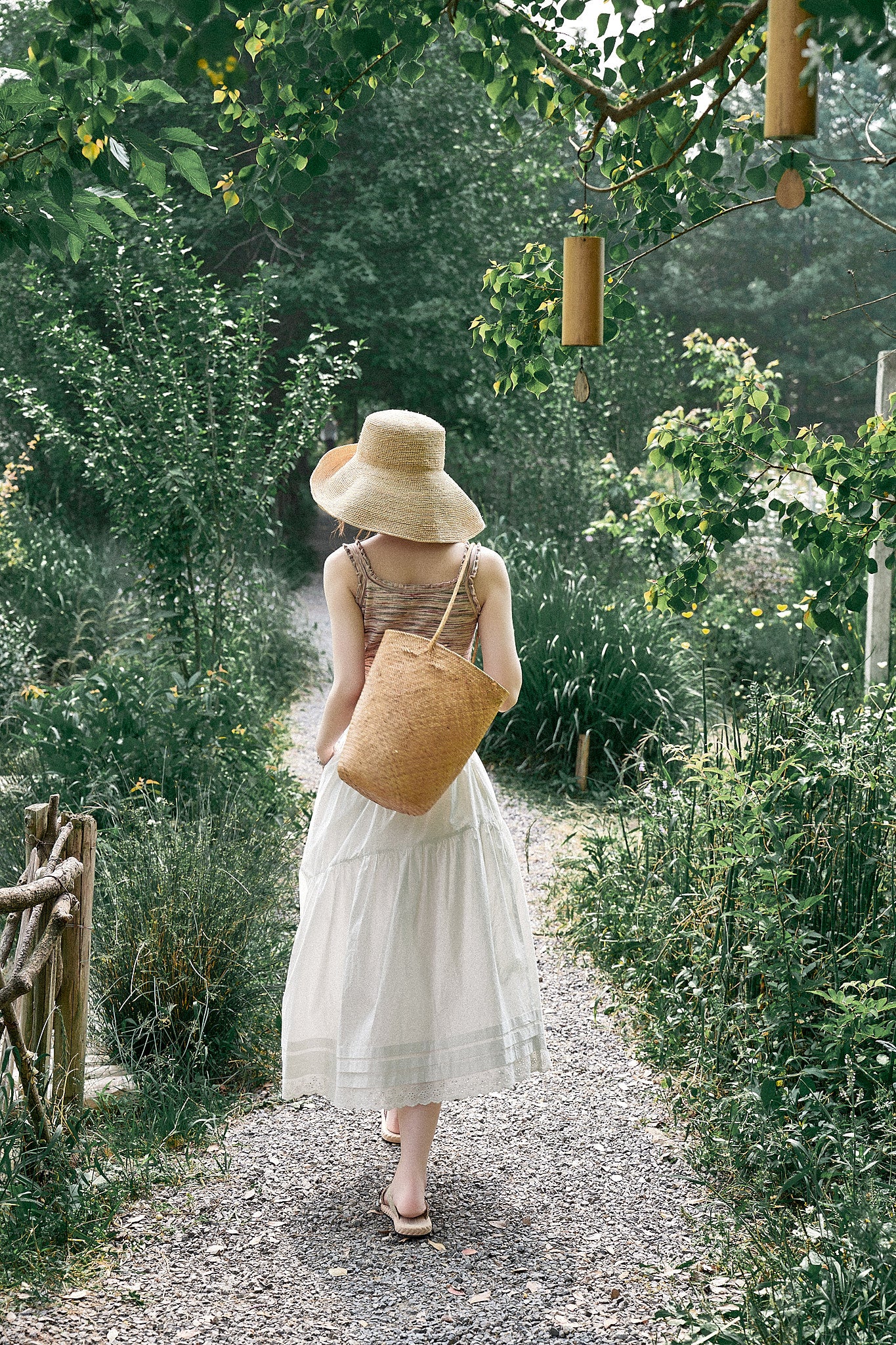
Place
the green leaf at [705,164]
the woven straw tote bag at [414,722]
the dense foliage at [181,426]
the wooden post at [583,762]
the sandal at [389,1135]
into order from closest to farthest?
the woven straw tote bag at [414,722]
the green leaf at [705,164]
the sandal at [389,1135]
the dense foliage at [181,426]
the wooden post at [583,762]

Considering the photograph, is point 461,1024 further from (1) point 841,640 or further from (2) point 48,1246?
(1) point 841,640

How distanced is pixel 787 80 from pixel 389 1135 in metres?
2.50

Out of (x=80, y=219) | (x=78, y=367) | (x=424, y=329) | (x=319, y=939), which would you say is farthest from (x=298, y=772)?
(x=424, y=329)

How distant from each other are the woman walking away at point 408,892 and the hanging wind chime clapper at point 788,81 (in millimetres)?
1060

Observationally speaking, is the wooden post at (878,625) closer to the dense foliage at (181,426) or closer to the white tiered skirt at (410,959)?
the dense foliage at (181,426)

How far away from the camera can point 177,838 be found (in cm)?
369

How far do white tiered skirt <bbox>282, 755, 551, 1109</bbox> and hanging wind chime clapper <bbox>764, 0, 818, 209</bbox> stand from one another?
143 cm

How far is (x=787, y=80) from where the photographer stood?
171 centimetres

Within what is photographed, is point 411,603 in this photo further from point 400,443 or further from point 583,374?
point 583,374

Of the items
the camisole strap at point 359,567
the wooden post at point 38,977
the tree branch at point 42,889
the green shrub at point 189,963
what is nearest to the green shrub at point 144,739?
the green shrub at point 189,963

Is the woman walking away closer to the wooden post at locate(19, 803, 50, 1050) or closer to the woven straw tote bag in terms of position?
the woven straw tote bag

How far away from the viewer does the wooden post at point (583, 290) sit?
243 centimetres

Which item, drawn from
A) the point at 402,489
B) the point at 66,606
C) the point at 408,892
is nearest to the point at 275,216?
the point at 402,489

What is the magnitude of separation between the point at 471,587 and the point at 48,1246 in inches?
65.5
